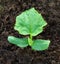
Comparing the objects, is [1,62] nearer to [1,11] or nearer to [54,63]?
[54,63]

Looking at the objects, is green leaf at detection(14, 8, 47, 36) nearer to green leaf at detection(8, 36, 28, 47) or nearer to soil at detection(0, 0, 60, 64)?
A: green leaf at detection(8, 36, 28, 47)

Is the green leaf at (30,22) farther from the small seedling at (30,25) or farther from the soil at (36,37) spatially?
the soil at (36,37)

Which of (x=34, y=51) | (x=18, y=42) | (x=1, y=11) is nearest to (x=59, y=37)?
(x=34, y=51)

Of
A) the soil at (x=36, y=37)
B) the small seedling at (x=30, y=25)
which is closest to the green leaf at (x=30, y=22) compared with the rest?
the small seedling at (x=30, y=25)

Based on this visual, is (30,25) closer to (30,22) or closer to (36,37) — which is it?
(30,22)

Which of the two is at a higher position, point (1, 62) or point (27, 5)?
point (27, 5)

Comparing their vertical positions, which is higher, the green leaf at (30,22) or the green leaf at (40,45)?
the green leaf at (30,22)

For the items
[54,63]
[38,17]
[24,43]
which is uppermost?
[38,17]

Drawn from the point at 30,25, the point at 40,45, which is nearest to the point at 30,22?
the point at 30,25
